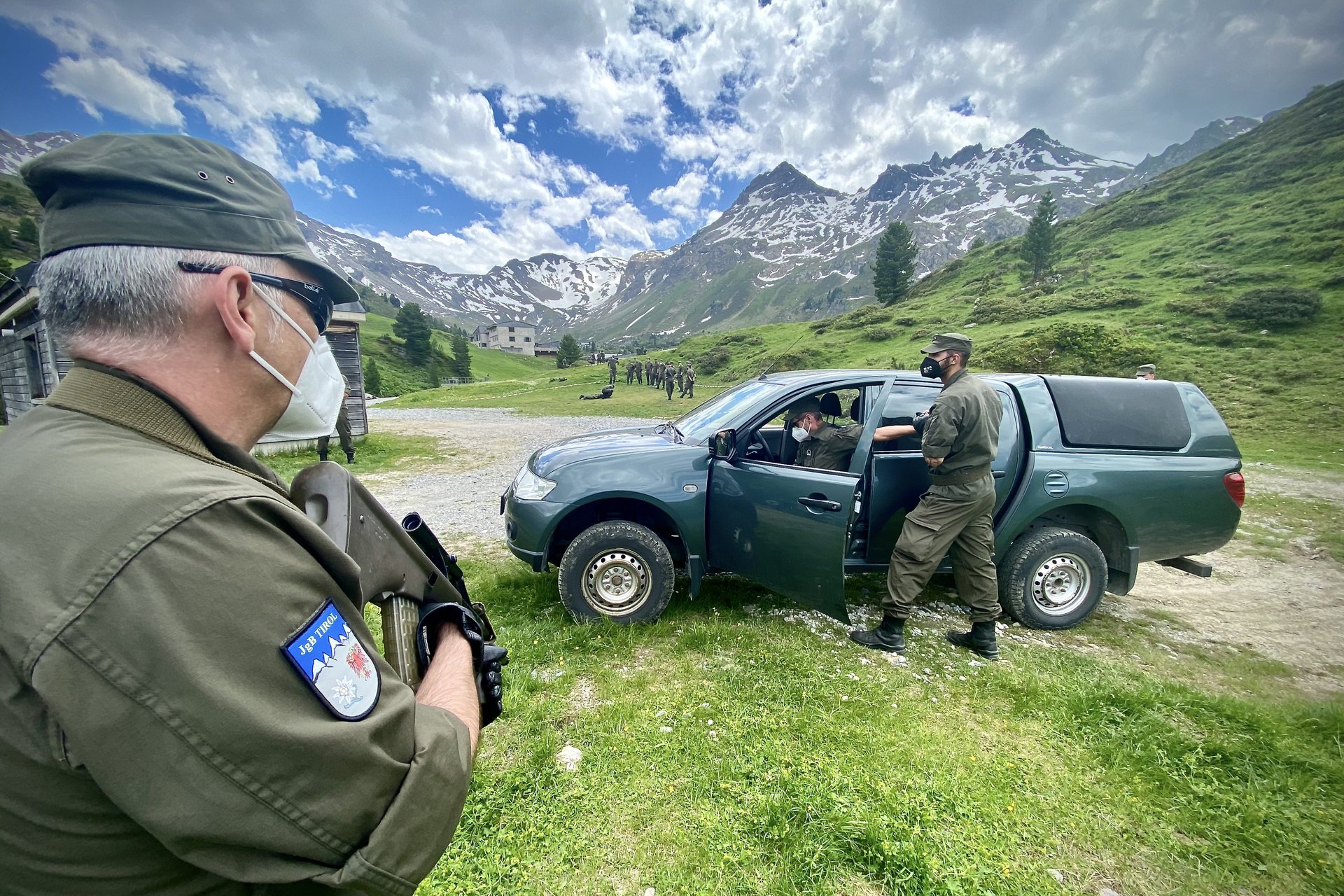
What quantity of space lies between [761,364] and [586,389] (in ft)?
53.2

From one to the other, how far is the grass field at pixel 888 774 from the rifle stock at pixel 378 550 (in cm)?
139

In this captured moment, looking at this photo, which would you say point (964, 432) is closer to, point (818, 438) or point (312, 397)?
point (818, 438)

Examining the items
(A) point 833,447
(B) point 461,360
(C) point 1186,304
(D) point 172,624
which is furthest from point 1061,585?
(B) point 461,360

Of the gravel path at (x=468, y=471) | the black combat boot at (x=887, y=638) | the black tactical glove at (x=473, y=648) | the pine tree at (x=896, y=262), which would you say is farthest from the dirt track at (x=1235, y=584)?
the pine tree at (x=896, y=262)

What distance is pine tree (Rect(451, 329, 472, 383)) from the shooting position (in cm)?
6938

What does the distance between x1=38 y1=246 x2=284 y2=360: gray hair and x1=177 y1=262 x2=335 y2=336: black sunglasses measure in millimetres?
42

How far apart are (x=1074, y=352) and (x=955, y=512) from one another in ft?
95.4

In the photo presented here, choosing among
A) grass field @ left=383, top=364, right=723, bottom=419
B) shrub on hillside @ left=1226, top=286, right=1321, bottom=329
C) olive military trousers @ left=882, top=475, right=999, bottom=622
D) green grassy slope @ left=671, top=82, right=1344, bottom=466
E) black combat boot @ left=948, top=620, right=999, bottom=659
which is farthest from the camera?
shrub on hillside @ left=1226, top=286, right=1321, bottom=329

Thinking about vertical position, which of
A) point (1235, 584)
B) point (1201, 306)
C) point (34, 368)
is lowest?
point (1235, 584)

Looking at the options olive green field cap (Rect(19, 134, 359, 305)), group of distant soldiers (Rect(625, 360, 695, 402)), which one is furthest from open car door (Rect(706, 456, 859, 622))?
group of distant soldiers (Rect(625, 360, 695, 402))

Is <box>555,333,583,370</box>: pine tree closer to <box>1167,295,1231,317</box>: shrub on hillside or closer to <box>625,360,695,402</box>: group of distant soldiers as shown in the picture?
<box>625,360,695,402</box>: group of distant soldiers

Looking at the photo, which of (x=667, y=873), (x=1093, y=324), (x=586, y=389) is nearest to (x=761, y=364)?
(x=586, y=389)

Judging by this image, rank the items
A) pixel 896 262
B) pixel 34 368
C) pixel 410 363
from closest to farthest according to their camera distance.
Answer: pixel 34 368 → pixel 896 262 → pixel 410 363

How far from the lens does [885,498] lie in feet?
13.3
